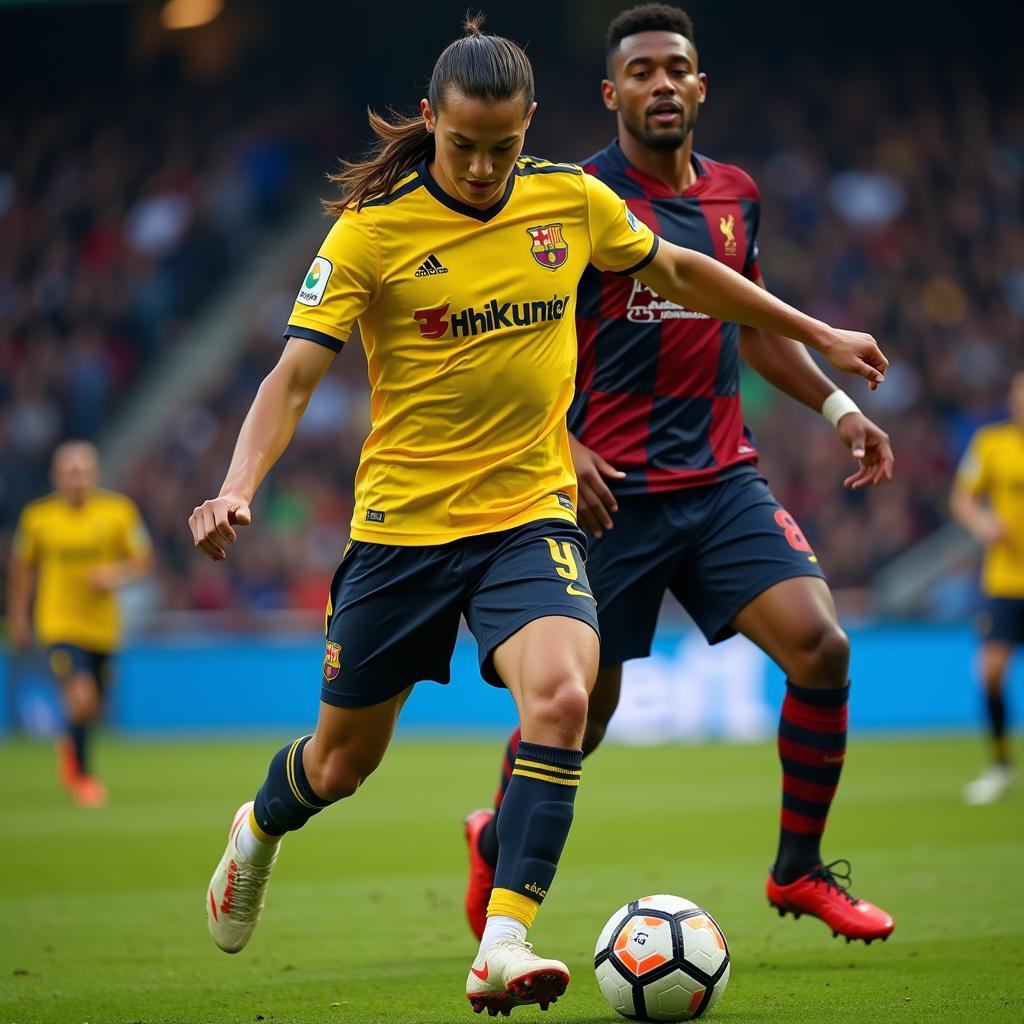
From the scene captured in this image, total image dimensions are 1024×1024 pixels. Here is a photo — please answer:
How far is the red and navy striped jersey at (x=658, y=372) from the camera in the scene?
18.5 ft

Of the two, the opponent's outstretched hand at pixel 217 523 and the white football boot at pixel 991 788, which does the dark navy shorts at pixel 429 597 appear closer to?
the opponent's outstretched hand at pixel 217 523

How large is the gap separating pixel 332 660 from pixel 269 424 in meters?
0.75

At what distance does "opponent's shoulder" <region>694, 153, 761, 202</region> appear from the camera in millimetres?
5883

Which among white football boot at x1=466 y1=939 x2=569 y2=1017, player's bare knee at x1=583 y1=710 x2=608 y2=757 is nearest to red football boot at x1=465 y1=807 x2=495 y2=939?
player's bare knee at x1=583 y1=710 x2=608 y2=757

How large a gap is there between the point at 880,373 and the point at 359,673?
170 centimetres

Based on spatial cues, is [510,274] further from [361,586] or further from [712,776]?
[712,776]

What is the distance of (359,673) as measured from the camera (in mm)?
4746

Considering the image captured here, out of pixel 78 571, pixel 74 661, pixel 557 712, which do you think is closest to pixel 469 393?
pixel 557 712

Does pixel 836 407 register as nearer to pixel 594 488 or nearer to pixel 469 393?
pixel 594 488

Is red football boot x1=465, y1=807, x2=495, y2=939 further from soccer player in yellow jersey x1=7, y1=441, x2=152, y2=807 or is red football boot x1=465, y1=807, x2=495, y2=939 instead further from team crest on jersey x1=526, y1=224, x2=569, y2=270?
soccer player in yellow jersey x1=7, y1=441, x2=152, y2=807

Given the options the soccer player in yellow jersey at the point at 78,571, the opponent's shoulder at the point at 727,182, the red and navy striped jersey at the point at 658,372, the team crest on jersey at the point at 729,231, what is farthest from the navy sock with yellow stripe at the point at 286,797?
the soccer player in yellow jersey at the point at 78,571

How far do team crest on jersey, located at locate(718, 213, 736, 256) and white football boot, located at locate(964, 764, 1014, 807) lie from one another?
555cm

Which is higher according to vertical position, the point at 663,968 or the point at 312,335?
the point at 312,335

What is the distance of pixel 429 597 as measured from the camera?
185 inches
